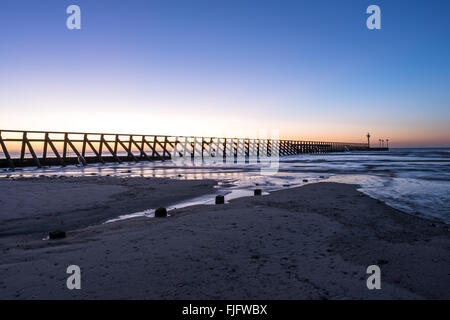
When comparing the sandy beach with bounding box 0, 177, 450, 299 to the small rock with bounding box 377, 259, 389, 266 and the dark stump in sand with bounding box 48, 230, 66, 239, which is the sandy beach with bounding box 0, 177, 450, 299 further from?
the dark stump in sand with bounding box 48, 230, 66, 239

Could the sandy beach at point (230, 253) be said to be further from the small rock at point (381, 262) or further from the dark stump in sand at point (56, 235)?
the dark stump in sand at point (56, 235)

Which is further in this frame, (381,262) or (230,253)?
(230,253)

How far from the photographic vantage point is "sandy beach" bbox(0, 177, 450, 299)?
241 cm

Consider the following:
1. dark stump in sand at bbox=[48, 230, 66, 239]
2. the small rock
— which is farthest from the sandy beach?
dark stump in sand at bbox=[48, 230, 66, 239]

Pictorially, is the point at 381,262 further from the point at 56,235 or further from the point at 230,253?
the point at 56,235

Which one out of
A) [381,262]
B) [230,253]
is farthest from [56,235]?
[381,262]

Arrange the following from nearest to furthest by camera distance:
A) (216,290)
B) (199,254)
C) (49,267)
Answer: (216,290)
(49,267)
(199,254)

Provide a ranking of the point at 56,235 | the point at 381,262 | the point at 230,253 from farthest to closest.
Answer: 1. the point at 56,235
2. the point at 230,253
3. the point at 381,262

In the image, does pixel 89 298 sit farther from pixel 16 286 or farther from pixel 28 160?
pixel 28 160

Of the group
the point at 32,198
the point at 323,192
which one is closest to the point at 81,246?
the point at 32,198

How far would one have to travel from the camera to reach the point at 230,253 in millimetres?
3234

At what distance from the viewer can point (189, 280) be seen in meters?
2.55
